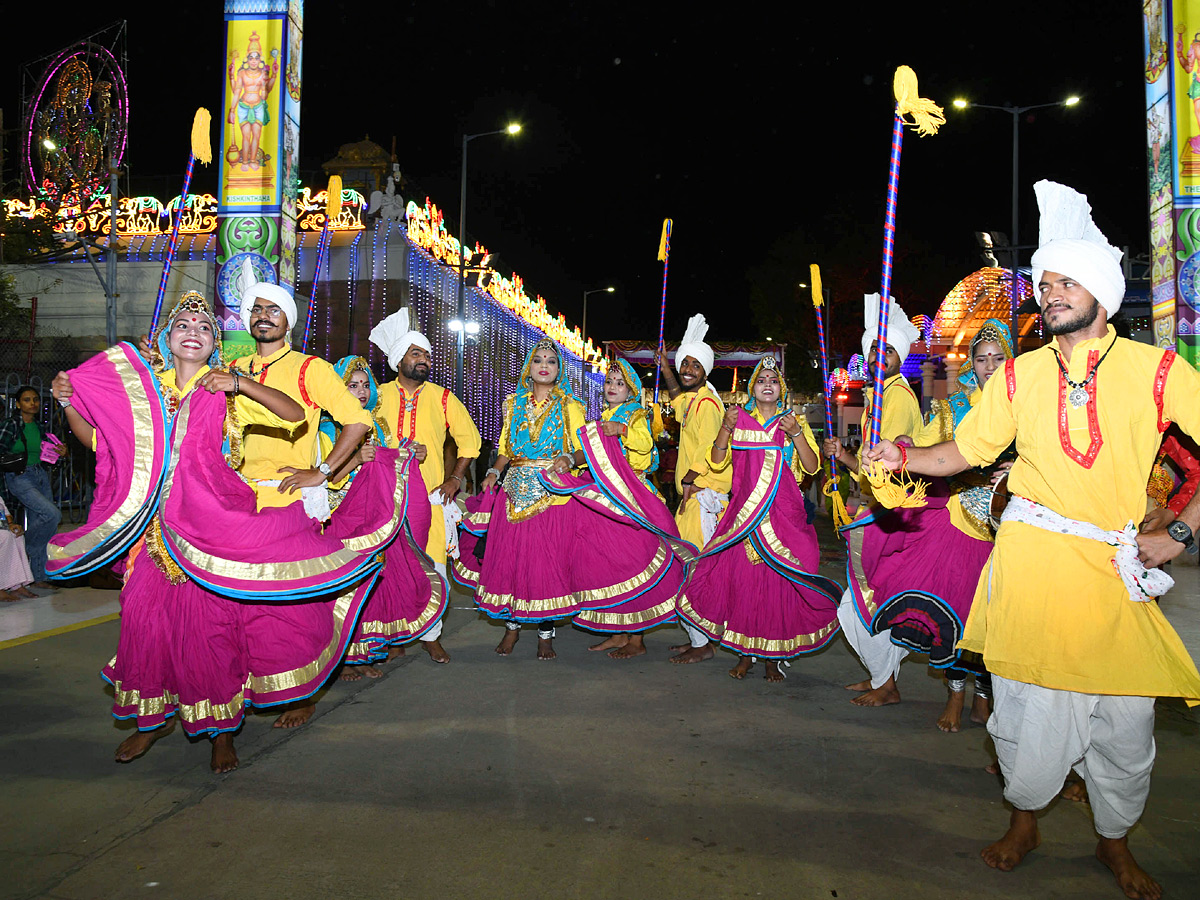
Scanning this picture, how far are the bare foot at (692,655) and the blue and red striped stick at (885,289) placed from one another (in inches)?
136

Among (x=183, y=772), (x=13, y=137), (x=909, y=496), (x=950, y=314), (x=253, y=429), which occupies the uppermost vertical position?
(x=13, y=137)

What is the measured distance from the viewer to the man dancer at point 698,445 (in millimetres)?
7441

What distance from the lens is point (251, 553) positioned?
12.7 ft

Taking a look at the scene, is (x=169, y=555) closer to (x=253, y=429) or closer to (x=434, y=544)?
(x=253, y=429)

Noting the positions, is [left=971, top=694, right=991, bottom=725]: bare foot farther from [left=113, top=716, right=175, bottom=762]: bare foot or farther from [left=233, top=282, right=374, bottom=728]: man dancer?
[left=113, top=716, right=175, bottom=762]: bare foot

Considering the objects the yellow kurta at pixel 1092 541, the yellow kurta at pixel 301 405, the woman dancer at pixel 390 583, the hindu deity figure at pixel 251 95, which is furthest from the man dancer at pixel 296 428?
the hindu deity figure at pixel 251 95

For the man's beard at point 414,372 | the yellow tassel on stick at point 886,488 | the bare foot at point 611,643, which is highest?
the man's beard at point 414,372

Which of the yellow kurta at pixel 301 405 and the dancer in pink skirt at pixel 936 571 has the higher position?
the yellow kurta at pixel 301 405

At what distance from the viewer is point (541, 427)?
6613 mm

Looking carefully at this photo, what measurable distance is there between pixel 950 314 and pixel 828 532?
12711mm

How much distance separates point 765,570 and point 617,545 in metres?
1.08

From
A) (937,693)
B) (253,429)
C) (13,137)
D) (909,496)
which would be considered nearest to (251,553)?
(253,429)

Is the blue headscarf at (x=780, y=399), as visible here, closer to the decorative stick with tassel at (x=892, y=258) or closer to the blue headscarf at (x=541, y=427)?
the blue headscarf at (x=541, y=427)

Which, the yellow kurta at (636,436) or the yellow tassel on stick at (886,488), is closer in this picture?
the yellow tassel on stick at (886,488)
